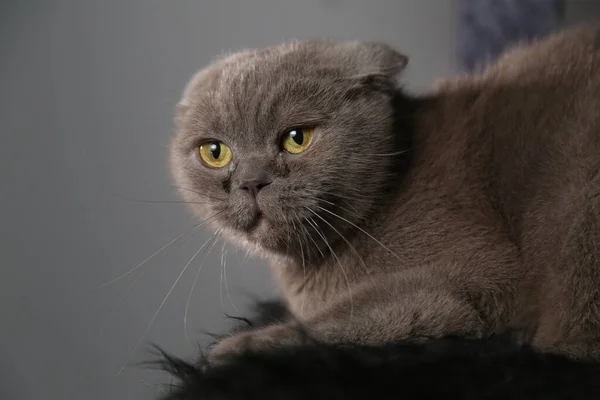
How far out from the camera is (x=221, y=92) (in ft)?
3.27

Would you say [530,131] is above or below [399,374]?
above

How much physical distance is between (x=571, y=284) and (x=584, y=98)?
0.30 m

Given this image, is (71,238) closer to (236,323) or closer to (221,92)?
(236,323)

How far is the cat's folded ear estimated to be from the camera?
39.9 inches

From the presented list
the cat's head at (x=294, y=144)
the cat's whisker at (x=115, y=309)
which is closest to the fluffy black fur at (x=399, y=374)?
the cat's head at (x=294, y=144)

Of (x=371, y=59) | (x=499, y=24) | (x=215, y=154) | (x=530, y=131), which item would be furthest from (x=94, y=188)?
(x=499, y=24)

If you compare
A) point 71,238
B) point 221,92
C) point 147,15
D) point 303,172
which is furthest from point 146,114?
point 303,172

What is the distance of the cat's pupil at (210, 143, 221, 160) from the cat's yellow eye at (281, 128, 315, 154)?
0.40 feet

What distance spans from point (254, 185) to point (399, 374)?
0.38 metres

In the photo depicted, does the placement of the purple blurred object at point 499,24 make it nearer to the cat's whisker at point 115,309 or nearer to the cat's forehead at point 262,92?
the cat's forehead at point 262,92

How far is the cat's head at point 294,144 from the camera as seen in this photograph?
3.01 feet

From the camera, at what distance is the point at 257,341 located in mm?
836

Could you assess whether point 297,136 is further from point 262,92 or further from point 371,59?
point 371,59

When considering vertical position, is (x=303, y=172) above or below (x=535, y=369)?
above
